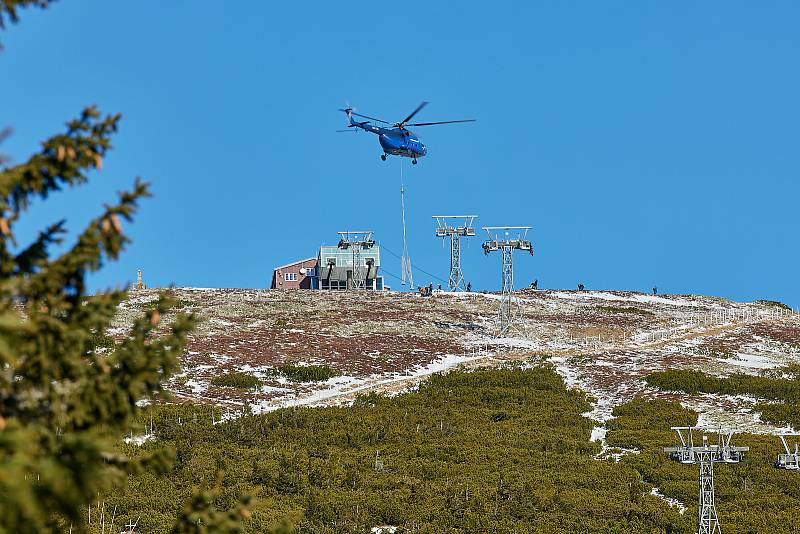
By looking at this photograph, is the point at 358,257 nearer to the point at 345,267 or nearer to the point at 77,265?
the point at 345,267

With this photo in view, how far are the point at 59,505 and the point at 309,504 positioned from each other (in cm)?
2451

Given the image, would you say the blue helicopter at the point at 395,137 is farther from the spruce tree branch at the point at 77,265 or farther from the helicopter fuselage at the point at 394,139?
the spruce tree branch at the point at 77,265

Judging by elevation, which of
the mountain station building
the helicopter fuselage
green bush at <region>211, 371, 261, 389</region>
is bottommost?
green bush at <region>211, 371, 261, 389</region>

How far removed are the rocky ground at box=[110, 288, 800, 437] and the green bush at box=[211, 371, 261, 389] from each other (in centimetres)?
53

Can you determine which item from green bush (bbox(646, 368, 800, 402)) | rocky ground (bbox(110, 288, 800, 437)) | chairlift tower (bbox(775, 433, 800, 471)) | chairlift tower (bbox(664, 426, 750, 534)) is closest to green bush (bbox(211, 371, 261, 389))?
rocky ground (bbox(110, 288, 800, 437))

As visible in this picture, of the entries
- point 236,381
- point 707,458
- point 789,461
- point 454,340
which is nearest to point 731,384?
point 789,461

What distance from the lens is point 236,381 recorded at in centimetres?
4756

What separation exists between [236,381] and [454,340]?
65.9 feet

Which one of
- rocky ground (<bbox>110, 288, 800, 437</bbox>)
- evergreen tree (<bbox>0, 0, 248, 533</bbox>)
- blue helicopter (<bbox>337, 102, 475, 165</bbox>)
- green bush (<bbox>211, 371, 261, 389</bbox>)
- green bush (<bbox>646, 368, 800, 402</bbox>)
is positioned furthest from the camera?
blue helicopter (<bbox>337, 102, 475, 165</bbox>)

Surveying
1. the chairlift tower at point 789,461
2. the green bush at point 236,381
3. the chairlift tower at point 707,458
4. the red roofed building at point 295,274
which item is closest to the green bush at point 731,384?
the chairlift tower at point 789,461

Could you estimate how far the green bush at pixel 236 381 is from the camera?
47.3 meters

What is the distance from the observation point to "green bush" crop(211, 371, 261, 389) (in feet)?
155

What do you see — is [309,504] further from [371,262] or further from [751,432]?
[371,262]

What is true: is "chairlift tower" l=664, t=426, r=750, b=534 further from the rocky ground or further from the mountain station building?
the mountain station building
